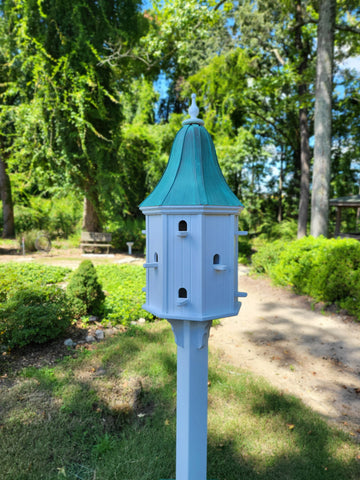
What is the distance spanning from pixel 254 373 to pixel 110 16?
14.3 m

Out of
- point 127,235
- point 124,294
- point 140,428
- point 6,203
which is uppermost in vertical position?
point 6,203

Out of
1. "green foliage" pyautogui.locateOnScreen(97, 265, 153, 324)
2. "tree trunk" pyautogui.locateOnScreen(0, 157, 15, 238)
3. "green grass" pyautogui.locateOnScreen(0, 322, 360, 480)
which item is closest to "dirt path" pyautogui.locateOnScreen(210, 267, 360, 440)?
"green grass" pyautogui.locateOnScreen(0, 322, 360, 480)

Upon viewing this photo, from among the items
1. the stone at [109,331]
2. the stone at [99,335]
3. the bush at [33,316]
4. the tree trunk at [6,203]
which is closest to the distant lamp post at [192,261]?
the bush at [33,316]

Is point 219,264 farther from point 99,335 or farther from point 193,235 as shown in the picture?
point 99,335

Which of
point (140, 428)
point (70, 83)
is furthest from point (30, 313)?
point (70, 83)

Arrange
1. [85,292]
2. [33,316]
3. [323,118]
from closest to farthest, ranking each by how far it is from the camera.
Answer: [33,316] < [85,292] < [323,118]

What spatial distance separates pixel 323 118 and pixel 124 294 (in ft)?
26.2

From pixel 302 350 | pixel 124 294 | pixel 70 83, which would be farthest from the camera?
pixel 70 83

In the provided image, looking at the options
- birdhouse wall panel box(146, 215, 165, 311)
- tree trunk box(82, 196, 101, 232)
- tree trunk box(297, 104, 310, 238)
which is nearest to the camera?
birdhouse wall panel box(146, 215, 165, 311)

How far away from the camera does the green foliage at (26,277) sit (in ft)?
17.1

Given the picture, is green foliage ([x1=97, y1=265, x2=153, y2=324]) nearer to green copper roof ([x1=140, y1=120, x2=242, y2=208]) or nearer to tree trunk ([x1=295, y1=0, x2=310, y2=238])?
green copper roof ([x1=140, y1=120, x2=242, y2=208])

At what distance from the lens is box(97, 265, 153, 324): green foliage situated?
608 centimetres

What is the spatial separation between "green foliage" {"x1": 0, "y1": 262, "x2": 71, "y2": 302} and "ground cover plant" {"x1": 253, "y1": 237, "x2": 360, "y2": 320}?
6.13m

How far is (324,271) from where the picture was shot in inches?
294
